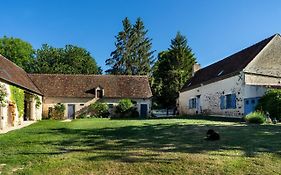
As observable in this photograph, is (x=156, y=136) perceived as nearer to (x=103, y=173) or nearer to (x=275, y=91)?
(x=103, y=173)

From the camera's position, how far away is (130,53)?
5725 centimetres

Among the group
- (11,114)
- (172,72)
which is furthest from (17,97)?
(172,72)

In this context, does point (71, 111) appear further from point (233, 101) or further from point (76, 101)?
point (233, 101)

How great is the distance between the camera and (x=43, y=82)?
3600 centimetres

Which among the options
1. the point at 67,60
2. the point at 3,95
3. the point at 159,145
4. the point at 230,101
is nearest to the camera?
the point at 159,145

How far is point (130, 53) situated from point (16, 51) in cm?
1945

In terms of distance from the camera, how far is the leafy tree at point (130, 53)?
56594 millimetres

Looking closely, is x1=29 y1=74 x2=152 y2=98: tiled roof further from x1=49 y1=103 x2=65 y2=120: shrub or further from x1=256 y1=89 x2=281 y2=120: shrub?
x1=256 y1=89 x2=281 y2=120: shrub

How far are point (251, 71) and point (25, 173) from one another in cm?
2040

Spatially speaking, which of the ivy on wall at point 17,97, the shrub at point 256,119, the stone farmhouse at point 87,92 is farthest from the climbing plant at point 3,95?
the stone farmhouse at point 87,92

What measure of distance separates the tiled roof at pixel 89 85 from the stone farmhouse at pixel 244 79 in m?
8.16

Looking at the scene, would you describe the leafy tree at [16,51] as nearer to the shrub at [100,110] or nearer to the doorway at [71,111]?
the doorway at [71,111]

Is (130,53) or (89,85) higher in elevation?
(130,53)

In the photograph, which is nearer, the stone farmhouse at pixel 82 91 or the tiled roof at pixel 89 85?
the stone farmhouse at pixel 82 91
